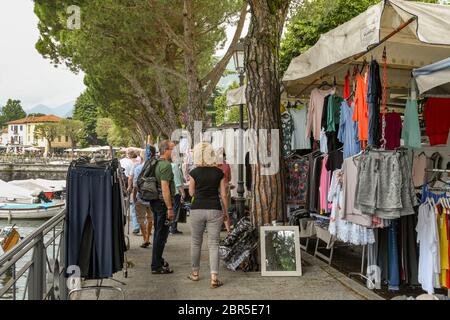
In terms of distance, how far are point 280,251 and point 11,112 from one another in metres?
138

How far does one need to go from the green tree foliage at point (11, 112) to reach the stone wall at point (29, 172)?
74.7 meters

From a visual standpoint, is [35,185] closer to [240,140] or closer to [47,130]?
[240,140]

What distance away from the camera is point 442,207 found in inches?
188

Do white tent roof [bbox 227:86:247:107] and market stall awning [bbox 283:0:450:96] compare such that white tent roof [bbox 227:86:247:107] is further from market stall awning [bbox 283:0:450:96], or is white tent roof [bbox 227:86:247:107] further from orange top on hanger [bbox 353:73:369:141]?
orange top on hanger [bbox 353:73:369:141]

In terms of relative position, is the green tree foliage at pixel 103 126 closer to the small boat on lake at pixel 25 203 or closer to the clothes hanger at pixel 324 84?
the small boat on lake at pixel 25 203

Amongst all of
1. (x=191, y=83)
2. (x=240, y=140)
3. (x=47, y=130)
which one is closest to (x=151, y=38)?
(x=191, y=83)

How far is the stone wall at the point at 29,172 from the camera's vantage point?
62.1 meters

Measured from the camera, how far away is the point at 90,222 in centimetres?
489

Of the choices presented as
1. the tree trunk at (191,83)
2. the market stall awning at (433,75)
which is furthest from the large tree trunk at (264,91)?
the tree trunk at (191,83)

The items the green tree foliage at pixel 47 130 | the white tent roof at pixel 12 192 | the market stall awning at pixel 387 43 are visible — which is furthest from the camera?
the green tree foliage at pixel 47 130

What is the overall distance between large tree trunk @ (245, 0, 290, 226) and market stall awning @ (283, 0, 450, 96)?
0.41 metres

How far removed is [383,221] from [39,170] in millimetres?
62558

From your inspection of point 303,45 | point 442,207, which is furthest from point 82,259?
point 303,45

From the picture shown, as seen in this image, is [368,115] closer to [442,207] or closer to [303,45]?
[442,207]
